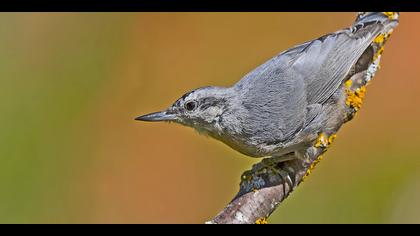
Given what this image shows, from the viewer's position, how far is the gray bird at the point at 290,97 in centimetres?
459

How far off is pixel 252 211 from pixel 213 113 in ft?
2.61

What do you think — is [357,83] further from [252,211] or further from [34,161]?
[34,161]

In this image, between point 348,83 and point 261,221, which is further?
point 348,83

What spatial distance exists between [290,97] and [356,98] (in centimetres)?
47

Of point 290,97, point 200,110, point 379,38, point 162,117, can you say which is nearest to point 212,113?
point 200,110

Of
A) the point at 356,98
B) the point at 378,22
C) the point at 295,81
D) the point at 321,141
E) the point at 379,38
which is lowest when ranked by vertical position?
the point at 321,141

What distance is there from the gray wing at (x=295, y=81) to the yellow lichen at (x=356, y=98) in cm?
13

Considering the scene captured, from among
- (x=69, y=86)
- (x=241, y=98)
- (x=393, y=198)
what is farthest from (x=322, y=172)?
(x=69, y=86)

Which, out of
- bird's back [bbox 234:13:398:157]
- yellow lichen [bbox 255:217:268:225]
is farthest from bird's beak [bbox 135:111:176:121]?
yellow lichen [bbox 255:217:268:225]

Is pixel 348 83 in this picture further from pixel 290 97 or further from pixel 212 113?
pixel 212 113

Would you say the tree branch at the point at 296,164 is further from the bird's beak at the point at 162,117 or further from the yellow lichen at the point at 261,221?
the bird's beak at the point at 162,117

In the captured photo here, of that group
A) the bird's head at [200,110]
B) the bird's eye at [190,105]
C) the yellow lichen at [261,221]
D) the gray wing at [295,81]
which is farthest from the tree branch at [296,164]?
the bird's eye at [190,105]

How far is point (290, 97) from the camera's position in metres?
4.91

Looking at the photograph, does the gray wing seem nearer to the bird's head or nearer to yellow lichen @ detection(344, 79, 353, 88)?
yellow lichen @ detection(344, 79, 353, 88)
